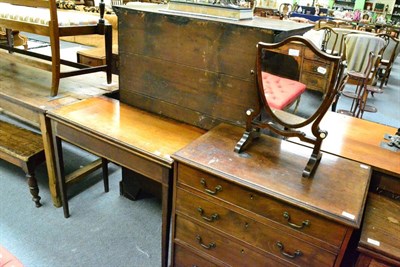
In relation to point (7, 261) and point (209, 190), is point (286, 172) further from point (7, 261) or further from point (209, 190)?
point (7, 261)

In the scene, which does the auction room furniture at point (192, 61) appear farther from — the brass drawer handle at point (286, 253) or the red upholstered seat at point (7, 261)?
the red upholstered seat at point (7, 261)

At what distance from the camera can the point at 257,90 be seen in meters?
1.25

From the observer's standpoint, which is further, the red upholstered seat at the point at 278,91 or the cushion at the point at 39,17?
→ the cushion at the point at 39,17

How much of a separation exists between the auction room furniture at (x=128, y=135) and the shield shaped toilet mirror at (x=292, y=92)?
1.13 ft


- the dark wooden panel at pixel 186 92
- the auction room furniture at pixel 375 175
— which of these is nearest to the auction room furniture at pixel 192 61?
the dark wooden panel at pixel 186 92

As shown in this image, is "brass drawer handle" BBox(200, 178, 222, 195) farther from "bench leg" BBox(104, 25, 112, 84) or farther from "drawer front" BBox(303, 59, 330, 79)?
"bench leg" BBox(104, 25, 112, 84)

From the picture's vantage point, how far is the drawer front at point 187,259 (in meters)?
1.37

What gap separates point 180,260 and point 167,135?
0.61 m

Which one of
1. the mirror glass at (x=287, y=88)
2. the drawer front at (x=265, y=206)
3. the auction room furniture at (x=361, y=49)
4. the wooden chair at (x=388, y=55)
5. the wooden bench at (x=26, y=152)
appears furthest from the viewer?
the wooden chair at (x=388, y=55)

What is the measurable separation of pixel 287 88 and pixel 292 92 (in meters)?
0.04

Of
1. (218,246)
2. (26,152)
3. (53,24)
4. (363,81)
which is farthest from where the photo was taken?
(363,81)

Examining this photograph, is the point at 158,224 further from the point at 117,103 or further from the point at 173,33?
the point at 173,33

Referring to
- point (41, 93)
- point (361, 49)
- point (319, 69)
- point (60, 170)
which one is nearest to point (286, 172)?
point (319, 69)

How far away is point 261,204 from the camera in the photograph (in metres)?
1.08
